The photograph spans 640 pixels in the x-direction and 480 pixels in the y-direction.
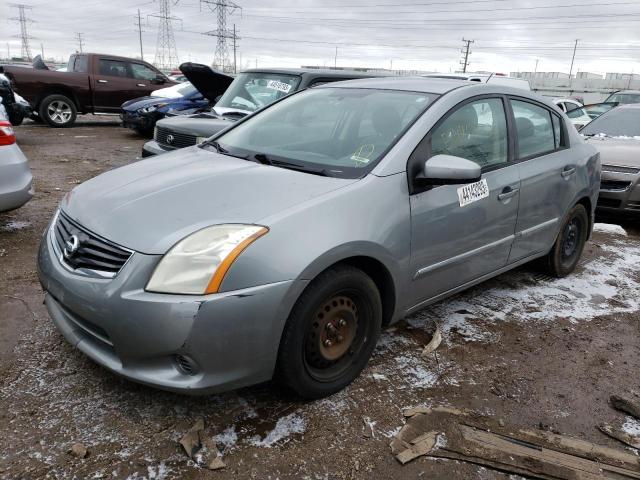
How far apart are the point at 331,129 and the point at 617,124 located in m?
5.90

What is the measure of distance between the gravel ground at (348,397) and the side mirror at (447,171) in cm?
106

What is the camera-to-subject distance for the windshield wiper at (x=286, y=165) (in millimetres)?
2783

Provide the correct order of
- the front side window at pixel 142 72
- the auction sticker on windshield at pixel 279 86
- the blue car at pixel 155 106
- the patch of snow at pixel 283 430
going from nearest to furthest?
the patch of snow at pixel 283 430, the auction sticker on windshield at pixel 279 86, the blue car at pixel 155 106, the front side window at pixel 142 72

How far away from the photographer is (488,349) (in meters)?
3.27

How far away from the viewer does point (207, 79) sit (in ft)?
27.0

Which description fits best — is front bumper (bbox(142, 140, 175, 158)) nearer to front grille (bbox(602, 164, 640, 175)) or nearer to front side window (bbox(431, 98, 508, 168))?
front side window (bbox(431, 98, 508, 168))

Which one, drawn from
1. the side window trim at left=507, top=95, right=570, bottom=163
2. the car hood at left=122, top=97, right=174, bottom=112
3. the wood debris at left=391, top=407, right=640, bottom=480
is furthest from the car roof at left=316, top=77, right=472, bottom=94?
the car hood at left=122, top=97, right=174, bottom=112

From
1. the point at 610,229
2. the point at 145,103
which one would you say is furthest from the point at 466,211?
the point at 145,103

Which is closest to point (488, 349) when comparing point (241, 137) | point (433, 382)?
point (433, 382)

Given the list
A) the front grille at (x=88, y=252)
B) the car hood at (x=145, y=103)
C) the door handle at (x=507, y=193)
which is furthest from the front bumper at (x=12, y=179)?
the car hood at (x=145, y=103)

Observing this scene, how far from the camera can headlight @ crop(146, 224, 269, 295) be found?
84.0 inches

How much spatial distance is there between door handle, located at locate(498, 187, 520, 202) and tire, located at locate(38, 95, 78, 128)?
12.2 m

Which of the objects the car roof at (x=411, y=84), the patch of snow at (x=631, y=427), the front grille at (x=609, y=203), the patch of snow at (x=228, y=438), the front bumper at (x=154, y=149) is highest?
the car roof at (x=411, y=84)

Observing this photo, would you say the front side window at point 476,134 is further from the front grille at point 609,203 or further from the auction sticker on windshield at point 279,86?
the auction sticker on windshield at point 279,86
